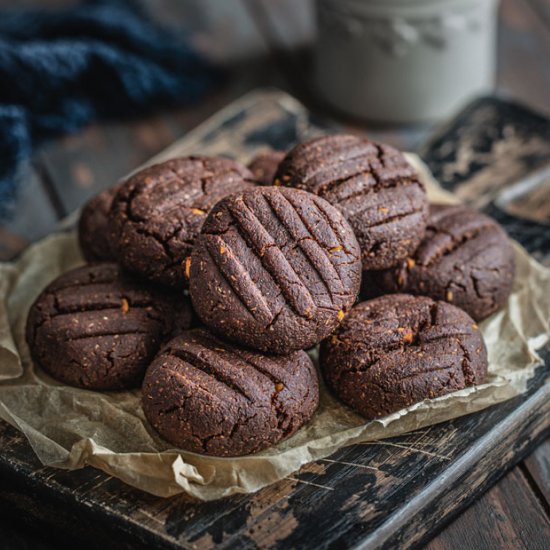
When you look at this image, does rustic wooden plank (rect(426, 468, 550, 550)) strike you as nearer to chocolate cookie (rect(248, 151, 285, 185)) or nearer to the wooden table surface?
the wooden table surface

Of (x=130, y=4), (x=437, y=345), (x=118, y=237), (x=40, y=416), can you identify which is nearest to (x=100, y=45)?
(x=130, y=4)

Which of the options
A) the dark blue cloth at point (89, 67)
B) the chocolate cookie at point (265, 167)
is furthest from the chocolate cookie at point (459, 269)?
the dark blue cloth at point (89, 67)

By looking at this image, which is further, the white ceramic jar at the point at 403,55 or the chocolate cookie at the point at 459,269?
the white ceramic jar at the point at 403,55

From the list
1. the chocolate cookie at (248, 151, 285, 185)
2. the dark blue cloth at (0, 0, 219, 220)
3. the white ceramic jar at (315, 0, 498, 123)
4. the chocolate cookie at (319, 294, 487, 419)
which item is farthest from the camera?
the dark blue cloth at (0, 0, 219, 220)

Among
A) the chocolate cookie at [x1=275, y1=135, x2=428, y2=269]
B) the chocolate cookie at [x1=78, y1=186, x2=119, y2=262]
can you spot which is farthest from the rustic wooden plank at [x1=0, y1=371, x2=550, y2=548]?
the chocolate cookie at [x1=78, y1=186, x2=119, y2=262]

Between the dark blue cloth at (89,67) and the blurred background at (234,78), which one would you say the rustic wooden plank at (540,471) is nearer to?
the blurred background at (234,78)

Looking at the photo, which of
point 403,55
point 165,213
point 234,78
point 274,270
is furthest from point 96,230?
point 234,78
